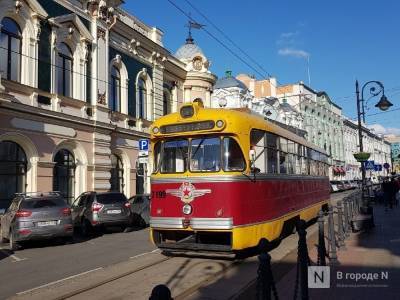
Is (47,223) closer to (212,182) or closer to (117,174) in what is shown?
(212,182)

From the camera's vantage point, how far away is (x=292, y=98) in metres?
69.4

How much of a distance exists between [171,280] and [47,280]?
2475mm

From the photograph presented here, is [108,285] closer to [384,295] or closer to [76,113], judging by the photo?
[384,295]

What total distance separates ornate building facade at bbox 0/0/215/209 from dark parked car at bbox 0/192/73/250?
3892 millimetres

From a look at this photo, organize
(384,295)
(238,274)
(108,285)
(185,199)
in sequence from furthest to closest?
(185,199) → (238,274) → (108,285) → (384,295)

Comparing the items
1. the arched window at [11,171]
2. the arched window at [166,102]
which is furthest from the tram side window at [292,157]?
the arched window at [166,102]

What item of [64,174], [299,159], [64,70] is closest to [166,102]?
[64,70]

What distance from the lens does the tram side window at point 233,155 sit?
31.8 ft

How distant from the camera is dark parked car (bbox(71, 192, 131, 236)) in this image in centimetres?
1716

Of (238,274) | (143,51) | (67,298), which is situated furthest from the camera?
(143,51)

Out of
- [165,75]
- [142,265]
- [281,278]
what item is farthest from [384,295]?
[165,75]

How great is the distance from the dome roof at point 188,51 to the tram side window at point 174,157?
2596 centimetres

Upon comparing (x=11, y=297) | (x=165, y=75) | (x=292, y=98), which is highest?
(x=292, y=98)

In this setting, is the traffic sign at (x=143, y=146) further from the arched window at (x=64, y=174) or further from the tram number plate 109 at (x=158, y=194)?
the tram number plate 109 at (x=158, y=194)
